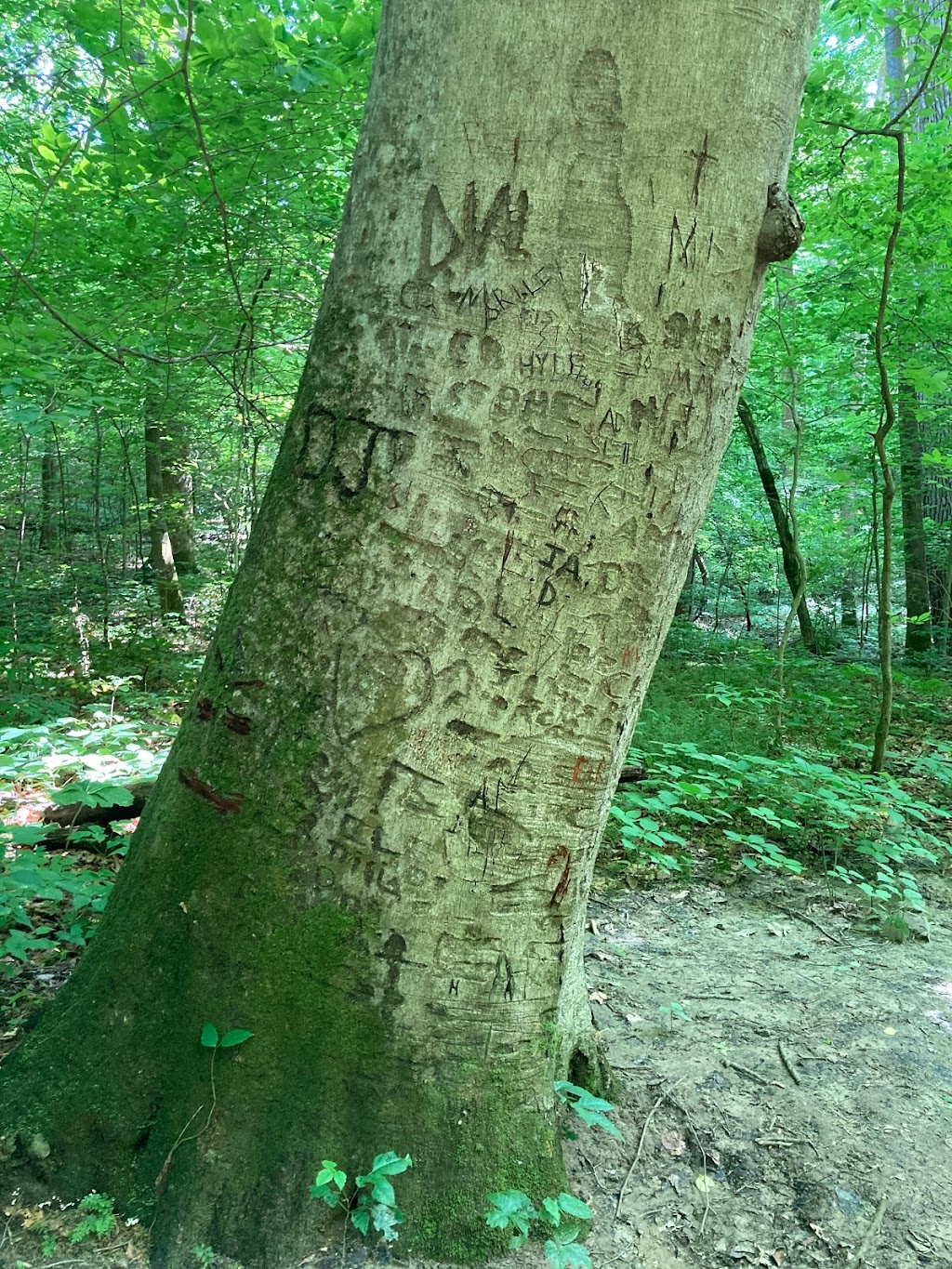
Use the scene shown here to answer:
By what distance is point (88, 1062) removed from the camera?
1609mm

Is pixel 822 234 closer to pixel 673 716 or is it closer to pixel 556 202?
pixel 673 716

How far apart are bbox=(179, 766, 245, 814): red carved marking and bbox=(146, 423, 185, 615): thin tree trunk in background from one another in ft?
25.0

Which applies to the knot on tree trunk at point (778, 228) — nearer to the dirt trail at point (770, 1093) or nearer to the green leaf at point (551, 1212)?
the green leaf at point (551, 1212)

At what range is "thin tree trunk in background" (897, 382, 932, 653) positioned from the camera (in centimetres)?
929

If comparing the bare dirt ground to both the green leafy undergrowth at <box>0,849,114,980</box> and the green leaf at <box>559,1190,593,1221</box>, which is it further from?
the green leafy undergrowth at <box>0,849,114,980</box>

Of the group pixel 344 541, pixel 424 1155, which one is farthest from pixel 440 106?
pixel 424 1155

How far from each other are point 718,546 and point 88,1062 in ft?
45.2

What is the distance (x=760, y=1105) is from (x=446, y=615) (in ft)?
5.22

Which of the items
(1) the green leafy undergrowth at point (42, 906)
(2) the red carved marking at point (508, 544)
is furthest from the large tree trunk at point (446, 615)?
(1) the green leafy undergrowth at point (42, 906)

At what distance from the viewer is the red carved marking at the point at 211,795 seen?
1.54m

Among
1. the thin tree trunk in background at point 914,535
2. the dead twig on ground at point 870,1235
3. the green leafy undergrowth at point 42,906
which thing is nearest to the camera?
the dead twig on ground at point 870,1235

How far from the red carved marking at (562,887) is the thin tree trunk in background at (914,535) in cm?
913

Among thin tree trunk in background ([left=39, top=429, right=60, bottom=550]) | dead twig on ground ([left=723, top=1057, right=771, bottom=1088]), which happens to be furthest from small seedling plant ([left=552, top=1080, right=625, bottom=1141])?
thin tree trunk in background ([left=39, top=429, right=60, bottom=550])

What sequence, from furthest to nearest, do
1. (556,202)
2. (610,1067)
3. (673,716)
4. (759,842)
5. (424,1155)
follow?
(673,716)
(759,842)
(610,1067)
(424,1155)
(556,202)
